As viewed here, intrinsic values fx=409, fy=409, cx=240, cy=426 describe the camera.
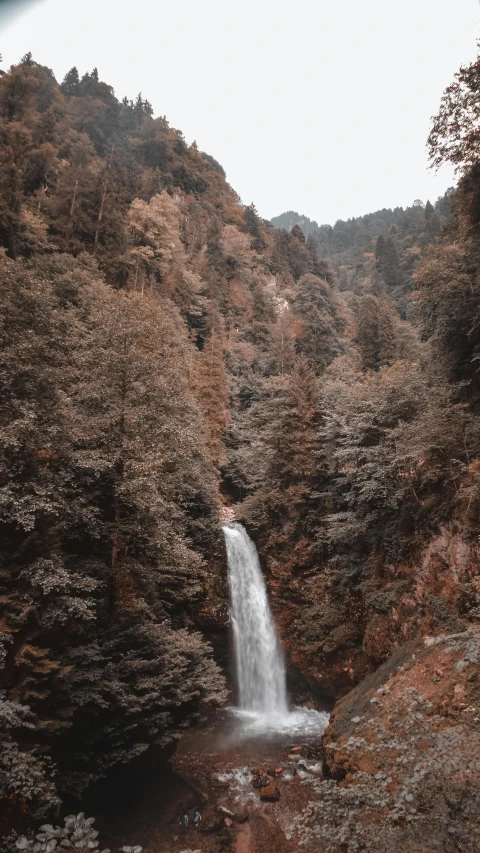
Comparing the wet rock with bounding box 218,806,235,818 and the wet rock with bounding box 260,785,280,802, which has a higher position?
the wet rock with bounding box 218,806,235,818

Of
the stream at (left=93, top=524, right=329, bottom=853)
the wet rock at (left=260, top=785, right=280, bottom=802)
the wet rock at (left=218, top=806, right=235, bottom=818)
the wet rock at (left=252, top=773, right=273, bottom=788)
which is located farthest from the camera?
the wet rock at (left=252, top=773, right=273, bottom=788)

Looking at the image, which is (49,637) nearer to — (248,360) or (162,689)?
(162,689)

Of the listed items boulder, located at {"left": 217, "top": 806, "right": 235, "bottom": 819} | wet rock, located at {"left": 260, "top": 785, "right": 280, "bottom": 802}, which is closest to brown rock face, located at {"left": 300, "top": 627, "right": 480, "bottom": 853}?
wet rock, located at {"left": 260, "top": 785, "right": 280, "bottom": 802}

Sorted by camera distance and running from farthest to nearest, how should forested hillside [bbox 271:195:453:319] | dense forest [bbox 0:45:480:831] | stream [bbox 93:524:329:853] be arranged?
forested hillside [bbox 271:195:453:319], stream [bbox 93:524:329:853], dense forest [bbox 0:45:480:831]

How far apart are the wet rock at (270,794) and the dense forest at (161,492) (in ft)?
7.34

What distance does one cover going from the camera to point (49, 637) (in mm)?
8352

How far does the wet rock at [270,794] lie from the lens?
984cm

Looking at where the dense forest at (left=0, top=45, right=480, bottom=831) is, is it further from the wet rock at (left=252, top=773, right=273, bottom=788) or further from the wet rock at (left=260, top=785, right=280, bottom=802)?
the wet rock at (left=260, top=785, right=280, bottom=802)

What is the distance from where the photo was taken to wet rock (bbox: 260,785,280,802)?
9.84 metres

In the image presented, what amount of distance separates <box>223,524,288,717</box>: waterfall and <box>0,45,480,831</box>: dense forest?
2.37ft

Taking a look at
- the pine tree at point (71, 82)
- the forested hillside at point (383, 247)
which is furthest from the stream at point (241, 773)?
the pine tree at point (71, 82)

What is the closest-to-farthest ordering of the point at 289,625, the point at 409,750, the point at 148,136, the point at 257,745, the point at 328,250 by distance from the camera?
the point at 409,750 → the point at 257,745 → the point at 289,625 → the point at 148,136 → the point at 328,250

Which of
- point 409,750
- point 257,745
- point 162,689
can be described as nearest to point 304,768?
point 257,745

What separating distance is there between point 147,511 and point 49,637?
3358 mm
